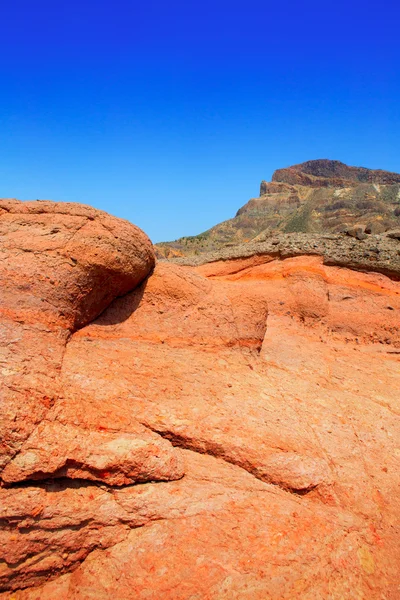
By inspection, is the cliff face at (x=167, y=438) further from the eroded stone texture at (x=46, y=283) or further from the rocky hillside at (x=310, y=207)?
the rocky hillside at (x=310, y=207)

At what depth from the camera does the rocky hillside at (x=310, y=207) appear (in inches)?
1748

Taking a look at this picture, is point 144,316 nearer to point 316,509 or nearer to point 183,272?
point 183,272

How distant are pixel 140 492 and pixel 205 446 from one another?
0.82m

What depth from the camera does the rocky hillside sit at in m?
44.4

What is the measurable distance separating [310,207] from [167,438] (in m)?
57.8

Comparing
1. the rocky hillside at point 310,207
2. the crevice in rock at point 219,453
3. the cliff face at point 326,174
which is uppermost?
the cliff face at point 326,174

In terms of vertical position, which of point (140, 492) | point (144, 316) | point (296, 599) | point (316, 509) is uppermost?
point (144, 316)

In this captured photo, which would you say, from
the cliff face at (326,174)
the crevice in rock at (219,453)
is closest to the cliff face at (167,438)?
the crevice in rock at (219,453)

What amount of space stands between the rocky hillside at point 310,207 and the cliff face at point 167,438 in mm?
27808

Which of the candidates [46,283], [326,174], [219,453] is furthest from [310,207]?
[219,453]

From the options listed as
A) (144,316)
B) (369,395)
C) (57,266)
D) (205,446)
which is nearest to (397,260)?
(369,395)

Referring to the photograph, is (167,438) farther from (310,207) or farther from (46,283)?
(310,207)

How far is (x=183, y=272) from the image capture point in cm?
641

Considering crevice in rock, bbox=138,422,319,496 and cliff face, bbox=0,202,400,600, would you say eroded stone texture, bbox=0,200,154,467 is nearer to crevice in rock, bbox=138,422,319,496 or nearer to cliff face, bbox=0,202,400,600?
cliff face, bbox=0,202,400,600
